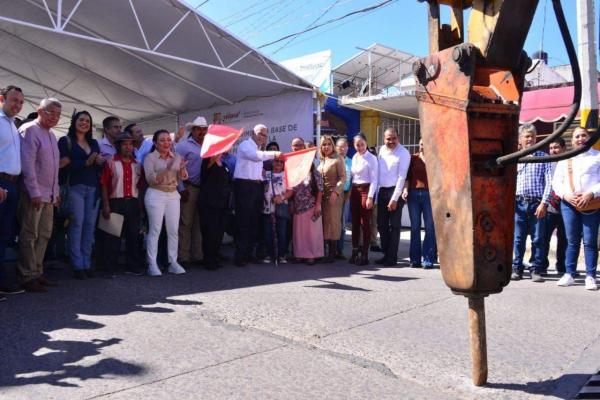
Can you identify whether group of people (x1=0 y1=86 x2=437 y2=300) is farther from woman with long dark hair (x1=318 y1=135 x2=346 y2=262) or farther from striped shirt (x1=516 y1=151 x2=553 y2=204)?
striped shirt (x1=516 y1=151 x2=553 y2=204)

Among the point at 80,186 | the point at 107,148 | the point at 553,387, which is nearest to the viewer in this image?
the point at 553,387

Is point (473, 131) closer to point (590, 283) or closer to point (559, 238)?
point (590, 283)

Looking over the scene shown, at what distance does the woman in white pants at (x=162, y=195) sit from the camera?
5957 mm

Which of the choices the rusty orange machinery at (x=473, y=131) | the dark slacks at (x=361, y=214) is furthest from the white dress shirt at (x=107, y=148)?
the rusty orange machinery at (x=473, y=131)

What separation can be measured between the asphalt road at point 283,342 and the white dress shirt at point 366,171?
2.02 meters

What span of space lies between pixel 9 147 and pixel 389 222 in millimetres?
4860

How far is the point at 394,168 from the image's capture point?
6996mm

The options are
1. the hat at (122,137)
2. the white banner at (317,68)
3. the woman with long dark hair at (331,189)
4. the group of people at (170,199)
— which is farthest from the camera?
the white banner at (317,68)

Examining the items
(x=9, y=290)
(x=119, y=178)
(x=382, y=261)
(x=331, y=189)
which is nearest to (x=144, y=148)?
(x=119, y=178)

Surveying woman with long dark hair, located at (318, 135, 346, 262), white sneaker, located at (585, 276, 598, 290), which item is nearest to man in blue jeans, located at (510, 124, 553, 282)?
white sneaker, located at (585, 276, 598, 290)

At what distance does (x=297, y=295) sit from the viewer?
16.2 ft

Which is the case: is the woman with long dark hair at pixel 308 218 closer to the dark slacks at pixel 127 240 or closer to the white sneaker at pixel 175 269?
the white sneaker at pixel 175 269

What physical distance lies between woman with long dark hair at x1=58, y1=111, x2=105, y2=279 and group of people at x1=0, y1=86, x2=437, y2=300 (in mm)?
11

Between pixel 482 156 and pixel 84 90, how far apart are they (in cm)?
Result: 1219
